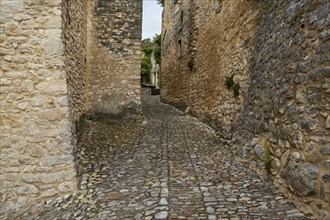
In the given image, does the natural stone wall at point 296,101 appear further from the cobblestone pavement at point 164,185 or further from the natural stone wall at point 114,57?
the natural stone wall at point 114,57

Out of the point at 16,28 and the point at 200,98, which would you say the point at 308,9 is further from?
the point at 200,98

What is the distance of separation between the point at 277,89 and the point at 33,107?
3398mm

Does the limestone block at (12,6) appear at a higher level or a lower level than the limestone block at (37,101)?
higher

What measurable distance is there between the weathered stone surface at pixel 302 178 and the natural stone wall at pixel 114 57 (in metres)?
4.92

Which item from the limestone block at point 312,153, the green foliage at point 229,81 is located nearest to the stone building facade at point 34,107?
the limestone block at point 312,153

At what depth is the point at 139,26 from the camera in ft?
25.5

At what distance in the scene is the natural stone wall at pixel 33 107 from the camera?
3.88m

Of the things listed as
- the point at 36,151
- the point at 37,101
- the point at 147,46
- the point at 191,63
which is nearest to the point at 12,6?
the point at 37,101

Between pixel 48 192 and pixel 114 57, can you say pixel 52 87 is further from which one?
pixel 114 57

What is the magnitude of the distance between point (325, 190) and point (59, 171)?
10.7 ft

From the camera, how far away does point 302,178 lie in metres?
3.06

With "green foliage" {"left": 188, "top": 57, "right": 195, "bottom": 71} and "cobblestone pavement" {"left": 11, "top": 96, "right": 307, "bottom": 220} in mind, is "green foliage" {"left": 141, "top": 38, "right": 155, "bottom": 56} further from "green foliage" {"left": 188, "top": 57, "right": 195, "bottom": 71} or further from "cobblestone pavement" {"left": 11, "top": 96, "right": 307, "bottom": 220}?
"cobblestone pavement" {"left": 11, "top": 96, "right": 307, "bottom": 220}

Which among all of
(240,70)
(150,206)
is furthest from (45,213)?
(240,70)


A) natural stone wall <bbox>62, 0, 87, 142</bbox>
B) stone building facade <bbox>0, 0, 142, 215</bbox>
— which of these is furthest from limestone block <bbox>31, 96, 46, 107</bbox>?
natural stone wall <bbox>62, 0, 87, 142</bbox>
